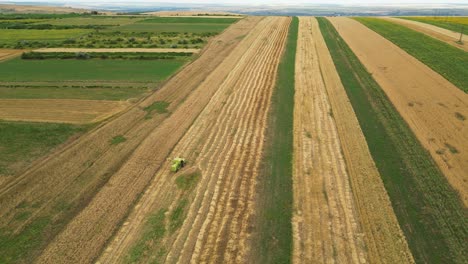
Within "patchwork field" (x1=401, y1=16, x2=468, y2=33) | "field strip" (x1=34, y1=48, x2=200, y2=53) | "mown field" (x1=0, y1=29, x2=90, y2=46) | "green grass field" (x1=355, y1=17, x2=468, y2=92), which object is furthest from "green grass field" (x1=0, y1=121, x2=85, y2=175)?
"patchwork field" (x1=401, y1=16, x2=468, y2=33)

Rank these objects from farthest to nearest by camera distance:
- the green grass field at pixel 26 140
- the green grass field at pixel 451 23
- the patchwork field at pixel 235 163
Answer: the green grass field at pixel 451 23 → the green grass field at pixel 26 140 → the patchwork field at pixel 235 163

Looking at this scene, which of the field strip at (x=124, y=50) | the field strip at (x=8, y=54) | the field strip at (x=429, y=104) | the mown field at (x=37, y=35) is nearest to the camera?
the field strip at (x=429, y=104)

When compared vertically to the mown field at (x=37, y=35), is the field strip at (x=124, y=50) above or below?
below

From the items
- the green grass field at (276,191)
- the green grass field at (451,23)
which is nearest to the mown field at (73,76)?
the green grass field at (276,191)

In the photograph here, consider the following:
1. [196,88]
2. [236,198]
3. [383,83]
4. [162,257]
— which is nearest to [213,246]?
[162,257]

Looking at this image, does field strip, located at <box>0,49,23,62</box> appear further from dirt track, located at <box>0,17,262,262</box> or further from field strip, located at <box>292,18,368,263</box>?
field strip, located at <box>292,18,368,263</box>

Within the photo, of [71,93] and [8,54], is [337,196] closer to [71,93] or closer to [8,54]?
[71,93]

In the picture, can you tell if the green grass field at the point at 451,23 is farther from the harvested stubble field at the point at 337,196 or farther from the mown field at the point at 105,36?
the harvested stubble field at the point at 337,196
